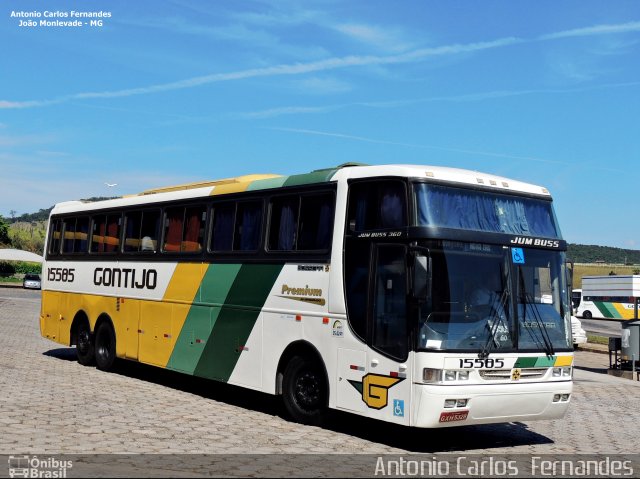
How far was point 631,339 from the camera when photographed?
69.2 feet

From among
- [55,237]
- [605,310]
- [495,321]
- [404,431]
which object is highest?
[55,237]

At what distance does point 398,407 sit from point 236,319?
4.00m

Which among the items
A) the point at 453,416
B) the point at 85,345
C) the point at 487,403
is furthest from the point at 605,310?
the point at 453,416

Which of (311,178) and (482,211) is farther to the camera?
(311,178)

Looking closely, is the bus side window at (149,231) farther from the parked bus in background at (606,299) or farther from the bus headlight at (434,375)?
the parked bus in background at (606,299)

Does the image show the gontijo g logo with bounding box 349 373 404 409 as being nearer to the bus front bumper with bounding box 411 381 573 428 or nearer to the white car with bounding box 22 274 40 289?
the bus front bumper with bounding box 411 381 573 428

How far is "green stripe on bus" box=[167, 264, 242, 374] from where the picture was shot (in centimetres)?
1340

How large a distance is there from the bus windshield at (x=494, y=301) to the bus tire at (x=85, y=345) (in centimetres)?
1023

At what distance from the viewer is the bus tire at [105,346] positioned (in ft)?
55.7

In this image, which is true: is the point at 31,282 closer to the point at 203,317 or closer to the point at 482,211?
the point at 203,317

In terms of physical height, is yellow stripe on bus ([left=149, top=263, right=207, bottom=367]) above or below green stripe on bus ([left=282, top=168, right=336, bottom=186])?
below

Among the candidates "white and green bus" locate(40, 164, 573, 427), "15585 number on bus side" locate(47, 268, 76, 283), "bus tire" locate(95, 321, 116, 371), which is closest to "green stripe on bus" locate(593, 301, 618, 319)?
"15585 number on bus side" locate(47, 268, 76, 283)

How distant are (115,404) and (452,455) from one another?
207 inches

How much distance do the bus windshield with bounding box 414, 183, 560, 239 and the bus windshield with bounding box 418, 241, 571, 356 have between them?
295 millimetres
